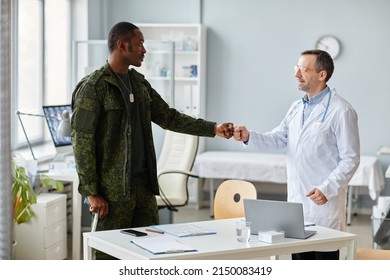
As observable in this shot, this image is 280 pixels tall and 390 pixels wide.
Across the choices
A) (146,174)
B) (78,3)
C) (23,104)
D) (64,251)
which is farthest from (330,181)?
(78,3)

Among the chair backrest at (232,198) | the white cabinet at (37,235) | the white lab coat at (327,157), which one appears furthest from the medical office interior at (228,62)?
the white lab coat at (327,157)

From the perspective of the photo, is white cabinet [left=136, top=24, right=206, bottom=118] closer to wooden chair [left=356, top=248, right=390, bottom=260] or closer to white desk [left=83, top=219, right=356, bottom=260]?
wooden chair [left=356, top=248, right=390, bottom=260]

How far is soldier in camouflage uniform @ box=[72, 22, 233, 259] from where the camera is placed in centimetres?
319

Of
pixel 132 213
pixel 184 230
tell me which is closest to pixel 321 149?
pixel 184 230

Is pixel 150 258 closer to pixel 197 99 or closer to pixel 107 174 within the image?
pixel 107 174

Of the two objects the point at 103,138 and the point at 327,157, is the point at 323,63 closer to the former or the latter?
the point at 327,157

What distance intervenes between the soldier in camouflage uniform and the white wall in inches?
158

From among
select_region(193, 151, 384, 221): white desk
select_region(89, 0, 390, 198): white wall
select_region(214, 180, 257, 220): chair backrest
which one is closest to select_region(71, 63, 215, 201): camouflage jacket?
select_region(214, 180, 257, 220): chair backrest

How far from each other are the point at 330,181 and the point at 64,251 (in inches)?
91.6

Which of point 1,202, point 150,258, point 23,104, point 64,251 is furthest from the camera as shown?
point 23,104

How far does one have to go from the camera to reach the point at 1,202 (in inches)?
69.7

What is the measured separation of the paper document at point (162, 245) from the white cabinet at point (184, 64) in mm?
4151

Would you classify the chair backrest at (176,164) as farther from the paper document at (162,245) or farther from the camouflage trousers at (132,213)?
the paper document at (162,245)

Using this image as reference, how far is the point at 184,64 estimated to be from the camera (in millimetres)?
7477
